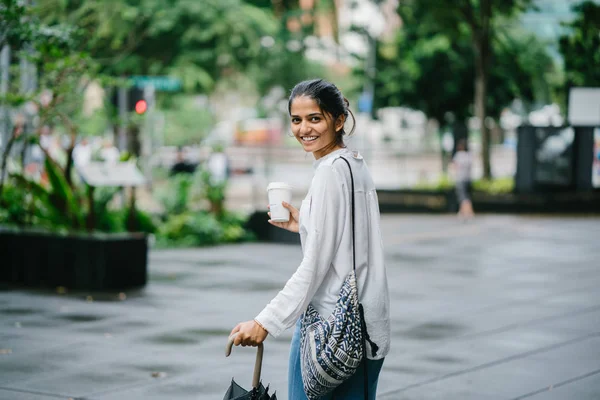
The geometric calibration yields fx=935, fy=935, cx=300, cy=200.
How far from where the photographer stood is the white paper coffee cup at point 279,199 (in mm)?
3621

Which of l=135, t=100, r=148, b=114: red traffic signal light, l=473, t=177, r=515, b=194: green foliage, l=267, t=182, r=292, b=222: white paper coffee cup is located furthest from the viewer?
l=473, t=177, r=515, b=194: green foliage

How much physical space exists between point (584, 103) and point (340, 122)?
20002 millimetres

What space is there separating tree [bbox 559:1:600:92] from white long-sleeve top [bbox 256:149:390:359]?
22.5 m

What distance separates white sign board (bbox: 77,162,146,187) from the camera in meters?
10.6

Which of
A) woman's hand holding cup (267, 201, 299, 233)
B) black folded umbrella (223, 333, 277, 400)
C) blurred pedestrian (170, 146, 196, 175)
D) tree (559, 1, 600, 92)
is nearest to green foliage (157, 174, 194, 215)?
blurred pedestrian (170, 146, 196, 175)

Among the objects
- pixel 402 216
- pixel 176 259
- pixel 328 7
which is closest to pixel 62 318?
pixel 176 259

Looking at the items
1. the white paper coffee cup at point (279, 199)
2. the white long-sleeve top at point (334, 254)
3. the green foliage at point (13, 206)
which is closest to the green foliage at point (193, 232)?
the green foliage at point (13, 206)

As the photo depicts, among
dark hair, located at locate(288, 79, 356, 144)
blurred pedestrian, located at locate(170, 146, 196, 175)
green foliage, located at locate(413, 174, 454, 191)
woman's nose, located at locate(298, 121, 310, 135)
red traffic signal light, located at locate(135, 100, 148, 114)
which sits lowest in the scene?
green foliage, located at locate(413, 174, 454, 191)

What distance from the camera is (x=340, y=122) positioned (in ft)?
11.8

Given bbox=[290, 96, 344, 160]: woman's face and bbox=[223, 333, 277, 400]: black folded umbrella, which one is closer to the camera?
bbox=[223, 333, 277, 400]: black folded umbrella

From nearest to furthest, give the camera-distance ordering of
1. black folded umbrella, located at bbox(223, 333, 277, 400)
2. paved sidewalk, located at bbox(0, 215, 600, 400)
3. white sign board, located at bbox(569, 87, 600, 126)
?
black folded umbrella, located at bbox(223, 333, 277, 400)
paved sidewalk, located at bbox(0, 215, 600, 400)
white sign board, located at bbox(569, 87, 600, 126)

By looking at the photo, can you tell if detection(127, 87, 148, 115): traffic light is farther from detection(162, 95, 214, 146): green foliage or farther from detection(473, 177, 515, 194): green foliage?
detection(473, 177, 515, 194): green foliage

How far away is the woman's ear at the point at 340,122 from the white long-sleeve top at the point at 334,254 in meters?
0.12

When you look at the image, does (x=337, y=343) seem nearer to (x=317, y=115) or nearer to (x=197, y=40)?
(x=317, y=115)
